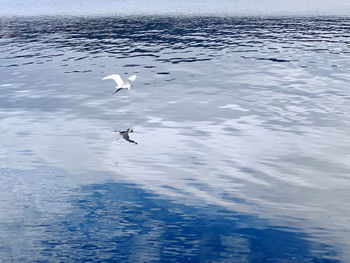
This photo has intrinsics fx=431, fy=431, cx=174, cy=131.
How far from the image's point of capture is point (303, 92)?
45.6 meters

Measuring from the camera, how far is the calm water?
A: 2134 centimetres

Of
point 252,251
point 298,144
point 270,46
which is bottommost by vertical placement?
point 252,251

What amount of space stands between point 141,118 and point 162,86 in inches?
476

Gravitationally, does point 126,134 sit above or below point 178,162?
above

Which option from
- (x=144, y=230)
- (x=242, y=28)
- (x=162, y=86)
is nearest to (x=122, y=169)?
(x=144, y=230)

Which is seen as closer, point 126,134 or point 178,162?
point 178,162

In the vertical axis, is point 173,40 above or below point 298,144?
above

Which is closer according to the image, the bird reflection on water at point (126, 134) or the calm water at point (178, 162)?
the calm water at point (178, 162)

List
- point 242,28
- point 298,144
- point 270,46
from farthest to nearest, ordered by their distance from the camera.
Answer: point 242,28 < point 270,46 < point 298,144

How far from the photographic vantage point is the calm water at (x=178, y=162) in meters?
21.3

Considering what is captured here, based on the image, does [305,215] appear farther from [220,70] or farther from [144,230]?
[220,70]

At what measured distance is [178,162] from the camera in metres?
29.9

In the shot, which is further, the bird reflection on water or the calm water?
the bird reflection on water

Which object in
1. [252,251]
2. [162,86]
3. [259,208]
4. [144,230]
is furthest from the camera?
[162,86]
